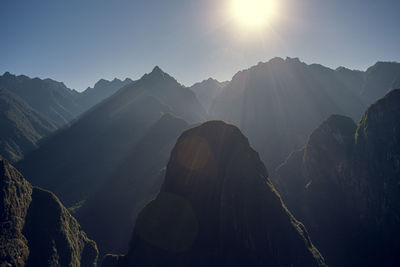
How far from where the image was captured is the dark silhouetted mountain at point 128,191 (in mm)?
95137

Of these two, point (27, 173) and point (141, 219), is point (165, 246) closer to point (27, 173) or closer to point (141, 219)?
point (141, 219)

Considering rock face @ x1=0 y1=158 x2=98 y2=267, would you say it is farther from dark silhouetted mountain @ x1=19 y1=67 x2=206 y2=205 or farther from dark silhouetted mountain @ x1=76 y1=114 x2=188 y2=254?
dark silhouetted mountain @ x1=19 y1=67 x2=206 y2=205

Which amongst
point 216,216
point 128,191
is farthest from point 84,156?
point 216,216

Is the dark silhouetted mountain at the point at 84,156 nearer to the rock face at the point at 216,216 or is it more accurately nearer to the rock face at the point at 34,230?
the rock face at the point at 34,230

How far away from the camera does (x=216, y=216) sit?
47156 mm

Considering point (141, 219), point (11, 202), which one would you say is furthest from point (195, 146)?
point (11, 202)

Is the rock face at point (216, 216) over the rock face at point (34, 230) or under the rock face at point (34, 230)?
over

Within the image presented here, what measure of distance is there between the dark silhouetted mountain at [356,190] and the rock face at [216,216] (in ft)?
106

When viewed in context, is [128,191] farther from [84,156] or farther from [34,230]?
[84,156]

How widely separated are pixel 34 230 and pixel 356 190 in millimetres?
Answer: 106035

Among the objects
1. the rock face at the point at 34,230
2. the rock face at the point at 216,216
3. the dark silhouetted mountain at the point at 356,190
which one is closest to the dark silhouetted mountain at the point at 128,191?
the rock face at the point at 34,230

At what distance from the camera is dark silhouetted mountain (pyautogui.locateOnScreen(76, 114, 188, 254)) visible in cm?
9514

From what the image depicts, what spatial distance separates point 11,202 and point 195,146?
5419 centimetres

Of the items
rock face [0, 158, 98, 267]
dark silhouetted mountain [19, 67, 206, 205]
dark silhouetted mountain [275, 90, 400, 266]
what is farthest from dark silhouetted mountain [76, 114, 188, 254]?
dark silhouetted mountain [275, 90, 400, 266]
